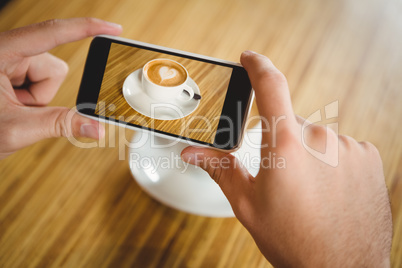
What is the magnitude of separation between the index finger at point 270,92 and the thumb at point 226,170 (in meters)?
0.07

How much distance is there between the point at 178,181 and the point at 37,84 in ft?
0.95

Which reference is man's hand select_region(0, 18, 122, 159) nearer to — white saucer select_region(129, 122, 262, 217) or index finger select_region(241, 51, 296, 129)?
white saucer select_region(129, 122, 262, 217)

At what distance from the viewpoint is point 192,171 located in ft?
1.30

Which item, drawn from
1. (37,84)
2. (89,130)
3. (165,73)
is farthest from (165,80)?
(37,84)

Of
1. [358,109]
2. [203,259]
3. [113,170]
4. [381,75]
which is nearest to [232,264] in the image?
[203,259]

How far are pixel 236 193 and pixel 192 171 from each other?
0.09 metres

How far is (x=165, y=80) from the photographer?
1.27 feet

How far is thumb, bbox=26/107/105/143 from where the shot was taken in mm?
377

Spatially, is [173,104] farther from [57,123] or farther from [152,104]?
[57,123]

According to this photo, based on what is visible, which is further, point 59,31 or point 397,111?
point 397,111

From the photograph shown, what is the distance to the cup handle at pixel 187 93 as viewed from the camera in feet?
1.30

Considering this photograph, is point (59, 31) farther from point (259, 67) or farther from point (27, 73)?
point (259, 67)

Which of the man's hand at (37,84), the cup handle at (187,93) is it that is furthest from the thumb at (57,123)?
the cup handle at (187,93)

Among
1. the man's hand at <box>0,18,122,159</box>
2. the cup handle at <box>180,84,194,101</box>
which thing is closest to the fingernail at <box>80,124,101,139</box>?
the man's hand at <box>0,18,122,159</box>
